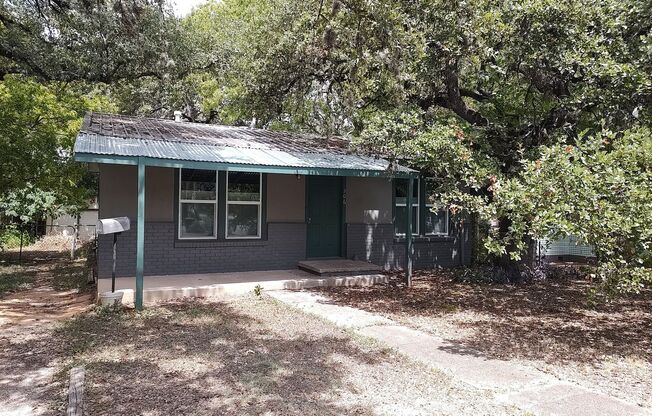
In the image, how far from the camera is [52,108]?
12.6 m

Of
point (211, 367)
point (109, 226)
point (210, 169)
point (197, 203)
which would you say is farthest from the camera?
point (197, 203)

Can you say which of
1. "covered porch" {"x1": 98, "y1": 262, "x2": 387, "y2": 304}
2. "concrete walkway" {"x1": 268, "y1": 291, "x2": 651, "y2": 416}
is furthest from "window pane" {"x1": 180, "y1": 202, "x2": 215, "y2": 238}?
"concrete walkway" {"x1": 268, "y1": 291, "x2": 651, "y2": 416}

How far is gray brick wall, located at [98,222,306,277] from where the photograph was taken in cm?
892

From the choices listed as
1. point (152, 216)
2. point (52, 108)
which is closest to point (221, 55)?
point (52, 108)

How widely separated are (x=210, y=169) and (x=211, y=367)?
3732 millimetres

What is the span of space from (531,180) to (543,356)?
202 cm

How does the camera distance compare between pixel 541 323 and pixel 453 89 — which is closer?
pixel 541 323

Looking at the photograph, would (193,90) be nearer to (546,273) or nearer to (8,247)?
(8,247)

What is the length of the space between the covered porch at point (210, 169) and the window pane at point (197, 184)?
0.10 metres

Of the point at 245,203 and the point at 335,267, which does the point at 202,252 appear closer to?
the point at 245,203

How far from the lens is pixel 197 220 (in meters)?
9.70

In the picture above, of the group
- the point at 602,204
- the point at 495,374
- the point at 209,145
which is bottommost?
the point at 495,374

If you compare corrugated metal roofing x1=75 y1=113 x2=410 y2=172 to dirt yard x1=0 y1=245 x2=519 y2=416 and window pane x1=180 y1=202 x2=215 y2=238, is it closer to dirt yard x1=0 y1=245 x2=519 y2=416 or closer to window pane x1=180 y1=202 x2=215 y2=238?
window pane x1=180 y1=202 x2=215 y2=238

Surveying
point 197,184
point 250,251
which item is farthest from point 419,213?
point 197,184
